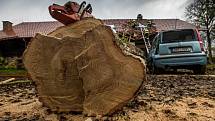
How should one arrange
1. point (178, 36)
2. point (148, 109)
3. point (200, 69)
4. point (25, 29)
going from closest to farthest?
1. point (148, 109)
2. point (178, 36)
3. point (200, 69)
4. point (25, 29)

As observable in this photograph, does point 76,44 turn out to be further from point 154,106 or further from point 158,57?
point 158,57

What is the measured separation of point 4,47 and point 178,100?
23947 millimetres

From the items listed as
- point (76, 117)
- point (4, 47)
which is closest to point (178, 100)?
point (76, 117)

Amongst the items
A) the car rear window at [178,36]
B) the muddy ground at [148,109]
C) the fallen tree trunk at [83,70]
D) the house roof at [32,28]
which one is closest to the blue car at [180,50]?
the car rear window at [178,36]

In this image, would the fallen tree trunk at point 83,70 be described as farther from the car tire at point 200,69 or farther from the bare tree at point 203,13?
the bare tree at point 203,13

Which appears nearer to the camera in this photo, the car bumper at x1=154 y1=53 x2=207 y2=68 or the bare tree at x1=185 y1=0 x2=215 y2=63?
the car bumper at x1=154 y1=53 x2=207 y2=68

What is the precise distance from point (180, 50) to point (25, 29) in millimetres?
23871

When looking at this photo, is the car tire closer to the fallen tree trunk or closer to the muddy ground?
the muddy ground

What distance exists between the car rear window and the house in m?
16.9

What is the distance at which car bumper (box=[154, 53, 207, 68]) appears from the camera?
1052 cm

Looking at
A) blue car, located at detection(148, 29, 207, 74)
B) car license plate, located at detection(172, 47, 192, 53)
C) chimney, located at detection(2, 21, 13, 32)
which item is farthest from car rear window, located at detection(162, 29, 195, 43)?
chimney, located at detection(2, 21, 13, 32)

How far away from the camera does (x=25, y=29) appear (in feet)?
107

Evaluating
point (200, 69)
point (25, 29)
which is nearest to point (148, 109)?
point (200, 69)

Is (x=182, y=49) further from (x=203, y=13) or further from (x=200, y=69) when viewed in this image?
(x=203, y=13)
